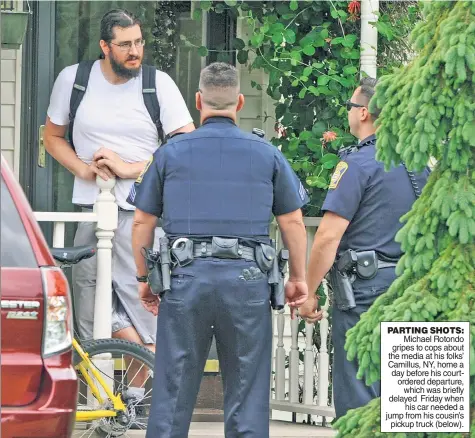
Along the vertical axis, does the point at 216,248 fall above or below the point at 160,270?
above

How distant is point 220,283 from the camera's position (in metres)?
6.36

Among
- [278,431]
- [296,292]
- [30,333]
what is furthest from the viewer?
[278,431]

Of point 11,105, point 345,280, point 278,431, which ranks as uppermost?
point 11,105

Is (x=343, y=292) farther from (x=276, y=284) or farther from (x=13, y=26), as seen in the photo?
(x=13, y=26)

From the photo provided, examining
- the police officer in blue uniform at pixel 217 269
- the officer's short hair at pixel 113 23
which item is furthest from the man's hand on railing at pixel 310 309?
the officer's short hair at pixel 113 23

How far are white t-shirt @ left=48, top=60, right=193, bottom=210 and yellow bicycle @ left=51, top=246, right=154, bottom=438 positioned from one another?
84 centimetres

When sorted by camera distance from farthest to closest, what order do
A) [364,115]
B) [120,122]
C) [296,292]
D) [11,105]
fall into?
[11,105] < [120,122] < [364,115] < [296,292]

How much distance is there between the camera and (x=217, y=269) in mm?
6371

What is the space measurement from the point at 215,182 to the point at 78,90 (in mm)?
2401

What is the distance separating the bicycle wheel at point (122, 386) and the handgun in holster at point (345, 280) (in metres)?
1.25

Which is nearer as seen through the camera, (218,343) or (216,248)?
(216,248)

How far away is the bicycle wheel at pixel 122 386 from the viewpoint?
767 cm

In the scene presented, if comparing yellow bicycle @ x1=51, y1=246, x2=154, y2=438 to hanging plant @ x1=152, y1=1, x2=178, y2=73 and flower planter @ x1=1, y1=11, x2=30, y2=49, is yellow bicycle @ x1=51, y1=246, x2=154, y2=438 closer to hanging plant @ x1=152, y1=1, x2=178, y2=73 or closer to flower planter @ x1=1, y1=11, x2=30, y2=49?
flower planter @ x1=1, y1=11, x2=30, y2=49
